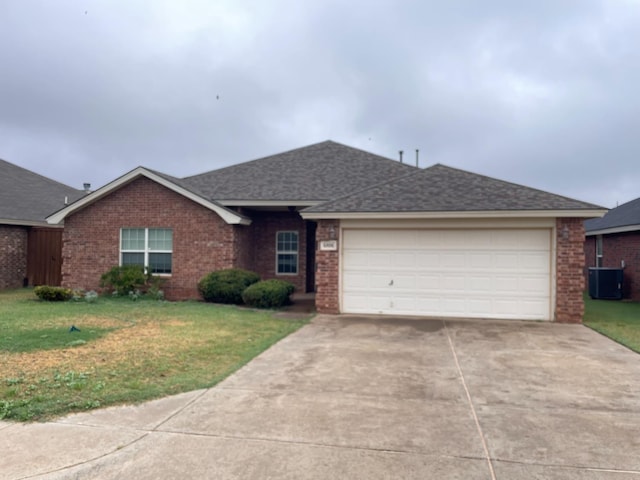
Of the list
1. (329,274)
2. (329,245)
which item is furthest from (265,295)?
(329,245)

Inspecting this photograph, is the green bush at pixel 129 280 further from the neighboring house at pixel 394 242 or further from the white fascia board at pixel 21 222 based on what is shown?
the white fascia board at pixel 21 222

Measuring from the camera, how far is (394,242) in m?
11.6

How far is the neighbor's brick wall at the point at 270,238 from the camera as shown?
1670 cm

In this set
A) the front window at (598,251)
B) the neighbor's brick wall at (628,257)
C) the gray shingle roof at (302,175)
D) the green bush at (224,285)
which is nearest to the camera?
the green bush at (224,285)

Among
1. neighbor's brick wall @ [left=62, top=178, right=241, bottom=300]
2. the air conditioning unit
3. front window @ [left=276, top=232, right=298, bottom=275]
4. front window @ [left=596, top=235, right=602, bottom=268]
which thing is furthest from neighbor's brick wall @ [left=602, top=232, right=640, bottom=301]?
neighbor's brick wall @ [left=62, top=178, right=241, bottom=300]

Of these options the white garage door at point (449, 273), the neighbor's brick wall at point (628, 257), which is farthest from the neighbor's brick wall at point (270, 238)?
the neighbor's brick wall at point (628, 257)

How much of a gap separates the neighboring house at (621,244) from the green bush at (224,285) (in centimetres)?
1314

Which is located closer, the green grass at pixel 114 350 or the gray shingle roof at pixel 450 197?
the green grass at pixel 114 350

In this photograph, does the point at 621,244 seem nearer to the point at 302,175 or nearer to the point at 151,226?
the point at 302,175

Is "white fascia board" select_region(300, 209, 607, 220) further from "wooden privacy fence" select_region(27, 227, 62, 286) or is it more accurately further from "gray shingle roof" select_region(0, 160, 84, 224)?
"gray shingle roof" select_region(0, 160, 84, 224)

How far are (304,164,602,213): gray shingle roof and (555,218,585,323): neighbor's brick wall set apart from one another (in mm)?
541

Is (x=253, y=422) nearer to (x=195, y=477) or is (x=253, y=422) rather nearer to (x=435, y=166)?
(x=195, y=477)

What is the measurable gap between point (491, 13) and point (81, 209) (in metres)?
14.0

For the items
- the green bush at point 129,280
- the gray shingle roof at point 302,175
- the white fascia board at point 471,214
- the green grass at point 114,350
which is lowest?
the green grass at point 114,350
